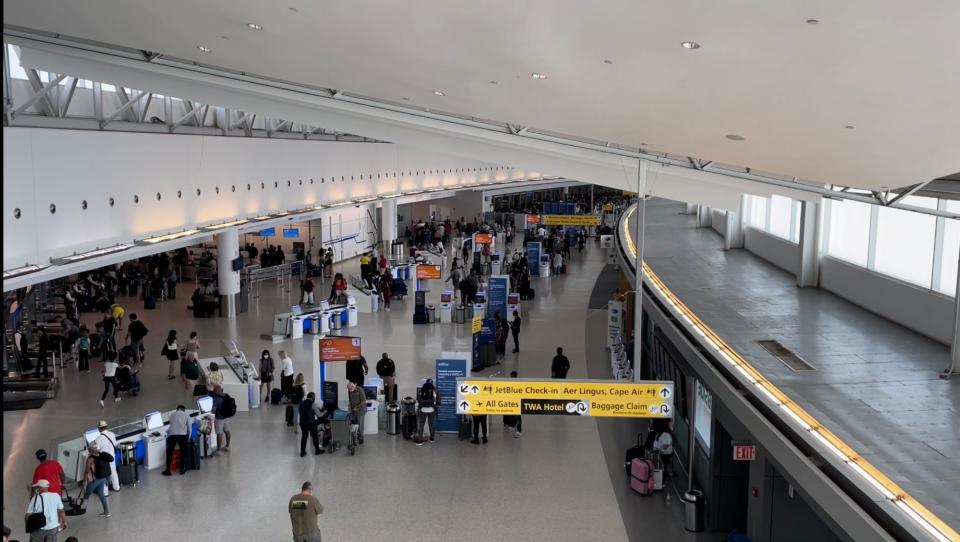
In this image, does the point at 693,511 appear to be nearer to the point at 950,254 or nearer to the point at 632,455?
the point at 632,455

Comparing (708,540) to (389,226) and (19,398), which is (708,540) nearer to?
(19,398)

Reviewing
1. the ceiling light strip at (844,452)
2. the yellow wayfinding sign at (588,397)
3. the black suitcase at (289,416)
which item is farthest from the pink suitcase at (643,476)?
the black suitcase at (289,416)

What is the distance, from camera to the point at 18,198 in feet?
47.7

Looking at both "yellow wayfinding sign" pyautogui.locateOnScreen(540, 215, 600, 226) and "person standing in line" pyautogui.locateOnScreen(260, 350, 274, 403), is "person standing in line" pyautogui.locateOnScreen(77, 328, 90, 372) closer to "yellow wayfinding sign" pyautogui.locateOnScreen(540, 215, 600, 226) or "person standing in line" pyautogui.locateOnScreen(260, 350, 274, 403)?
"person standing in line" pyautogui.locateOnScreen(260, 350, 274, 403)

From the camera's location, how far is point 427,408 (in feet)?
47.5

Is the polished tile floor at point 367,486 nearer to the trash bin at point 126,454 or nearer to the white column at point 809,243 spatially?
the trash bin at point 126,454

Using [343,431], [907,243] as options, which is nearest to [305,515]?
[343,431]

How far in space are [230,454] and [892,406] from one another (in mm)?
9636

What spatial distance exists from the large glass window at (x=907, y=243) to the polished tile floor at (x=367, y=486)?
521cm

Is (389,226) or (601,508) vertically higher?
(389,226)

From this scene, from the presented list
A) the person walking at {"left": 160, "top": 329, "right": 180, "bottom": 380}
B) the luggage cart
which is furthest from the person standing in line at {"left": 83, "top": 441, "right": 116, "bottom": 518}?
the person walking at {"left": 160, "top": 329, "right": 180, "bottom": 380}

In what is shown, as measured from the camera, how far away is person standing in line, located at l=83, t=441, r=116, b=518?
1130cm

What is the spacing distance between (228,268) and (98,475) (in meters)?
13.6

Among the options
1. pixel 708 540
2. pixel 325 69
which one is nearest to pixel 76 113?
pixel 325 69
